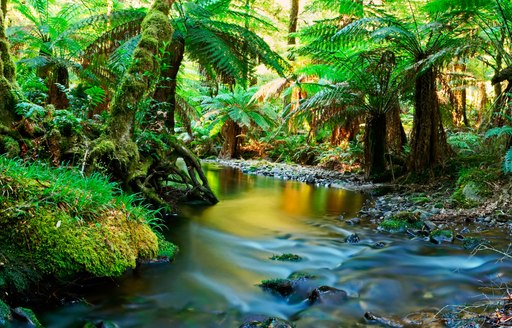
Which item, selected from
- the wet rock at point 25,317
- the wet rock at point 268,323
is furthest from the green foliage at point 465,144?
the wet rock at point 25,317

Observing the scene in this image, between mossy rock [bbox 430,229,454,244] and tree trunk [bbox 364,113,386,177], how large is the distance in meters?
3.70

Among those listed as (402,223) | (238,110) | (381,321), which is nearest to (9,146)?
(381,321)

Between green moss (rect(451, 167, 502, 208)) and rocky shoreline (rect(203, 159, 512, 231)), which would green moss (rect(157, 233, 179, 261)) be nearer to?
rocky shoreline (rect(203, 159, 512, 231))

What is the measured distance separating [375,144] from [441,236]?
3.78 metres

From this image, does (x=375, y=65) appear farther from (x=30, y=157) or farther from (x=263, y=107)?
(x=263, y=107)

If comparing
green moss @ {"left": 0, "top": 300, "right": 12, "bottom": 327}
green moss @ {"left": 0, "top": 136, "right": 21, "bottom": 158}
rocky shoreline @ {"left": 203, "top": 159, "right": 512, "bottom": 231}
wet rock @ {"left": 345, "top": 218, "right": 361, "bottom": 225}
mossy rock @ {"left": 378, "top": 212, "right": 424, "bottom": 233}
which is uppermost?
green moss @ {"left": 0, "top": 136, "right": 21, "bottom": 158}

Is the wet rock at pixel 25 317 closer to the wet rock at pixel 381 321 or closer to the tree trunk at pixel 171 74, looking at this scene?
the wet rock at pixel 381 321

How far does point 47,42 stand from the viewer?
683 centimetres

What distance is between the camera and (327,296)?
232cm

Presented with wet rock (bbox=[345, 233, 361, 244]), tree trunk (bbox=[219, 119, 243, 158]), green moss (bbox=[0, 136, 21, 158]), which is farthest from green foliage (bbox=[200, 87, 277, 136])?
green moss (bbox=[0, 136, 21, 158])

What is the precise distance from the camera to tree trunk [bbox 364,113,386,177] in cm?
714

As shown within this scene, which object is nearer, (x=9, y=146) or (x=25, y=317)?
(x=25, y=317)

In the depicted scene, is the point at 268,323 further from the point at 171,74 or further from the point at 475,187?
the point at 171,74

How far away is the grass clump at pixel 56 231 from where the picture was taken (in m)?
1.96
